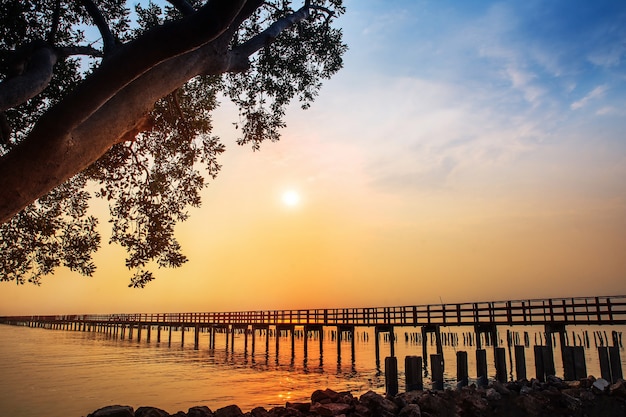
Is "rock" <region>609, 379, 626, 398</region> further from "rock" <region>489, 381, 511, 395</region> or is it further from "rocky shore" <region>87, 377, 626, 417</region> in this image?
"rock" <region>489, 381, 511, 395</region>

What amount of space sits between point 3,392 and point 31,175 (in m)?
20.5

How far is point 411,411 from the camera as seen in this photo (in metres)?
8.48

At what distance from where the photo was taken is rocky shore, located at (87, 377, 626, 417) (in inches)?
328

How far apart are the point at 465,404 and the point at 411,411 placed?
147 cm

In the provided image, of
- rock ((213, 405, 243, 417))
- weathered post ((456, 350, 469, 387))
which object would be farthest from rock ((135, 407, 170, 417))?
weathered post ((456, 350, 469, 387))

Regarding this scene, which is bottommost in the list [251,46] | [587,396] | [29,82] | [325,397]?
[587,396]

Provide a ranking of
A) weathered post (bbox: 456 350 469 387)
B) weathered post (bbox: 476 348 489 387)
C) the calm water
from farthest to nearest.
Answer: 1. the calm water
2. weathered post (bbox: 476 348 489 387)
3. weathered post (bbox: 456 350 469 387)

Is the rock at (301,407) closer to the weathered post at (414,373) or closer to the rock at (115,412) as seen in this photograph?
the rock at (115,412)

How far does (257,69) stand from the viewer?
51.8 feet

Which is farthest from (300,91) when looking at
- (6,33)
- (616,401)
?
(616,401)

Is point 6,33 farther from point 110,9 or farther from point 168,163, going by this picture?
point 168,163

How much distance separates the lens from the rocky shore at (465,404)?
27.3 ft

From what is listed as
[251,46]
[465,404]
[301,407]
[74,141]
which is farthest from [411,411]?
[251,46]

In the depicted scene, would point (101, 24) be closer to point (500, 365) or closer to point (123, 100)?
point (123, 100)
